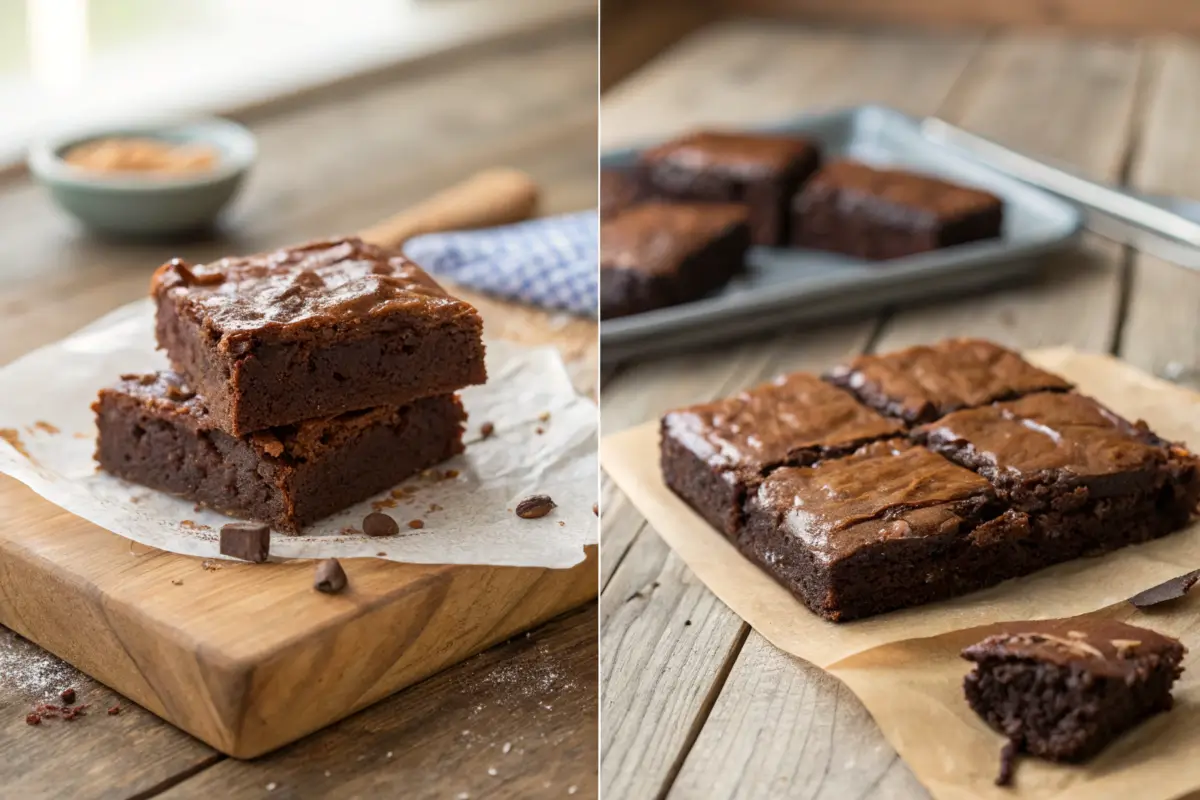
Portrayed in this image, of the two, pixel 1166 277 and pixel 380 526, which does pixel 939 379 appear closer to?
pixel 380 526

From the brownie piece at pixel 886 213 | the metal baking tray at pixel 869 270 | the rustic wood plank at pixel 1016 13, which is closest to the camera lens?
the metal baking tray at pixel 869 270

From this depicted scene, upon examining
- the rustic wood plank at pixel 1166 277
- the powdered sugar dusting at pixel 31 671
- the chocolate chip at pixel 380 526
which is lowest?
the powdered sugar dusting at pixel 31 671

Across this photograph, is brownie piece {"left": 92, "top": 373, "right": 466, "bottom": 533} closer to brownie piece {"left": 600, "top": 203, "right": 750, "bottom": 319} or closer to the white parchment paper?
the white parchment paper

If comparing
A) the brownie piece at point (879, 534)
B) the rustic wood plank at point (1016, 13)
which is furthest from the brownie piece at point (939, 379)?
the rustic wood plank at point (1016, 13)

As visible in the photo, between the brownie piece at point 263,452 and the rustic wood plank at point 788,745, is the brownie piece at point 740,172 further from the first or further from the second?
the rustic wood plank at point 788,745

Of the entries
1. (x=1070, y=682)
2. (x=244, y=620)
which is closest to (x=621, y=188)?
(x=244, y=620)

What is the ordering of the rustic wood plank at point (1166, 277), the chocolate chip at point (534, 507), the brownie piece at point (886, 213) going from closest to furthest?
1. the chocolate chip at point (534, 507)
2. the rustic wood plank at point (1166, 277)
3. the brownie piece at point (886, 213)

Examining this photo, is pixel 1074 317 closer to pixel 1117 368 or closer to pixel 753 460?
pixel 1117 368

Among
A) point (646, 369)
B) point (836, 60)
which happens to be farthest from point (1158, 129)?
point (646, 369)

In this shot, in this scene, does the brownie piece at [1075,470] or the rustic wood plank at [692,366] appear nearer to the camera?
the rustic wood plank at [692,366]
